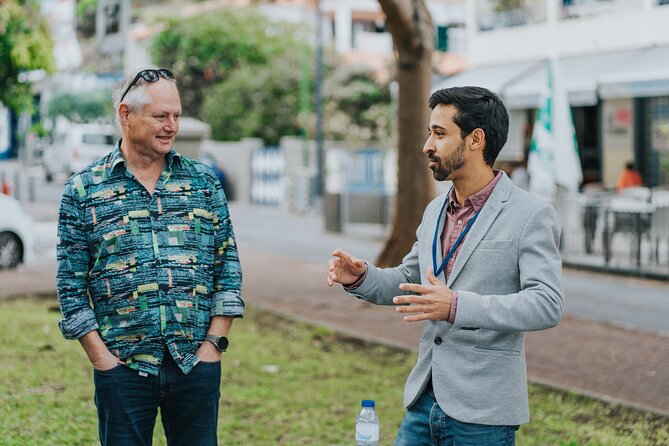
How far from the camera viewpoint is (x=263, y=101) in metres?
37.1

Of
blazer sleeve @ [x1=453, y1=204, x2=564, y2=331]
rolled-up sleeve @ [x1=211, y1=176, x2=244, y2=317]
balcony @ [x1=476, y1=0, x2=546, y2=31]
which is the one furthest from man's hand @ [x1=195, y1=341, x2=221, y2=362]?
balcony @ [x1=476, y1=0, x2=546, y2=31]

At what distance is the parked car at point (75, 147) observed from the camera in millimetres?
34594

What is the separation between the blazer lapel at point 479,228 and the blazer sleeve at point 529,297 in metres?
0.12

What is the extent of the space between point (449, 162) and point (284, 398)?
4.41 meters

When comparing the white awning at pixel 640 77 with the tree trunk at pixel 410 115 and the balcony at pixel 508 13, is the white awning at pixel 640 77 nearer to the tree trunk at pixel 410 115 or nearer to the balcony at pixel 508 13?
the balcony at pixel 508 13

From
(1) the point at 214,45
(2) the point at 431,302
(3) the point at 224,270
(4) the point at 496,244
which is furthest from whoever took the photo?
(1) the point at 214,45

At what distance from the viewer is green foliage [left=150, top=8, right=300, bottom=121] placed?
42.1 metres

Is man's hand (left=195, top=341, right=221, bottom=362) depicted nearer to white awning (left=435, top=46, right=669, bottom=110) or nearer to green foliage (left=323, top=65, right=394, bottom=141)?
white awning (left=435, top=46, right=669, bottom=110)

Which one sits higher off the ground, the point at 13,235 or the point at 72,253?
the point at 72,253

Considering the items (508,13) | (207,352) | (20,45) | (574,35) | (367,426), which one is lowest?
(367,426)

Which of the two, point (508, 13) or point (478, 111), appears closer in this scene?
point (478, 111)

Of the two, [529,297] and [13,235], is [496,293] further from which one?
[13,235]

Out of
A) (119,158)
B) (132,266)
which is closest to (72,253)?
(132,266)

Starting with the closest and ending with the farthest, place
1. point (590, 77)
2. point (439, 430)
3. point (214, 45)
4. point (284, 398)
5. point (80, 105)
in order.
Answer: point (439, 430)
point (284, 398)
point (590, 77)
point (214, 45)
point (80, 105)
